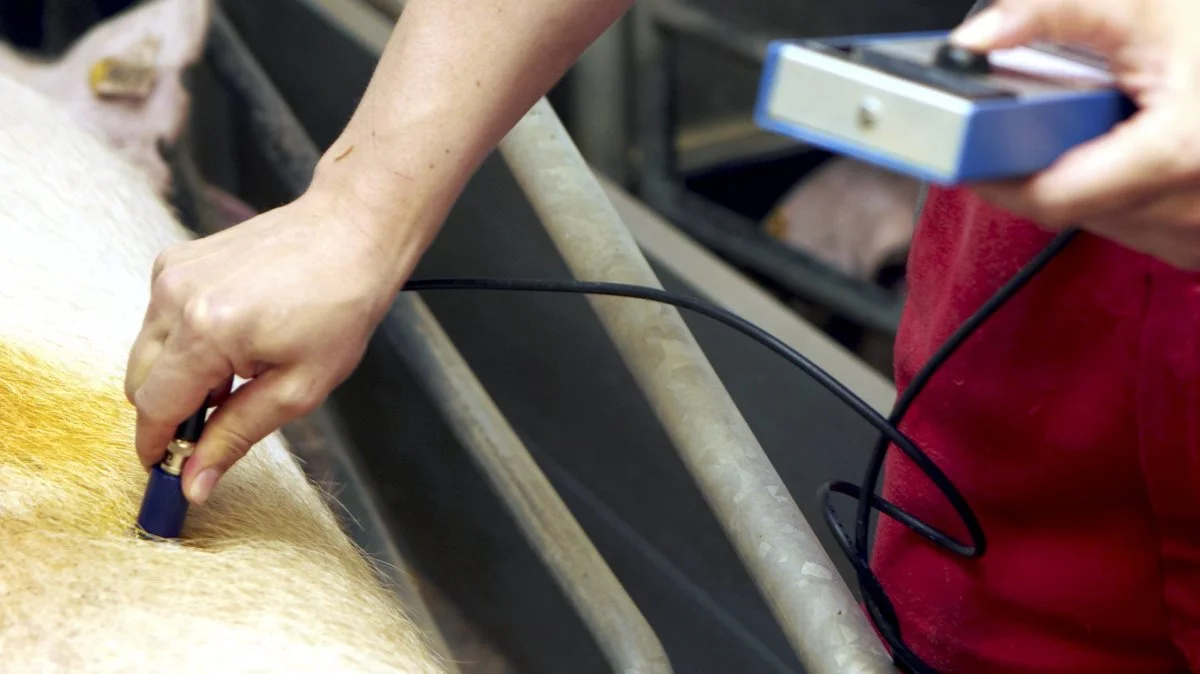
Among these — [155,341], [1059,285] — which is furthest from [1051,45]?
[155,341]

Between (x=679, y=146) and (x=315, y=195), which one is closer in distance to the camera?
(x=315, y=195)

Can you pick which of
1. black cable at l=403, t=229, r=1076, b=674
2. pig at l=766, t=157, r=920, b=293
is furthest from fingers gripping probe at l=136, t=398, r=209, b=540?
pig at l=766, t=157, r=920, b=293

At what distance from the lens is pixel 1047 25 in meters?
Answer: 0.25

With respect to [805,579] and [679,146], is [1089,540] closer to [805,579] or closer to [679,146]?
[805,579]

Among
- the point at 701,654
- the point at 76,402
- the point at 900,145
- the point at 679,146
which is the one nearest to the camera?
the point at 900,145

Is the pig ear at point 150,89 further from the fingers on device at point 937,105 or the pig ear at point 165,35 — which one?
the fingers on device at point 937,105

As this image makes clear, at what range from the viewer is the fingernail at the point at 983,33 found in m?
0.26

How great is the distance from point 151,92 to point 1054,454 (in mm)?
748

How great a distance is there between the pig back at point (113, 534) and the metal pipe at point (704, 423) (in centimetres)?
14

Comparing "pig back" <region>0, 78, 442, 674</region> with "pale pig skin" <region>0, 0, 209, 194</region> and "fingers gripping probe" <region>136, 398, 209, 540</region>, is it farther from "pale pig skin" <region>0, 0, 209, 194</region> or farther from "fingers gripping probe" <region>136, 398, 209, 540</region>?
"pale pig skin" <region>0, 0, 209, 194</region>

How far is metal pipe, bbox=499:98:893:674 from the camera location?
0.43m

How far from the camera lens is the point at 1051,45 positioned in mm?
271

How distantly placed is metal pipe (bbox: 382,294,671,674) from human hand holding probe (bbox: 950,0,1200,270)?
35cm

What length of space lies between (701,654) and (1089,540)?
1.52 feet
